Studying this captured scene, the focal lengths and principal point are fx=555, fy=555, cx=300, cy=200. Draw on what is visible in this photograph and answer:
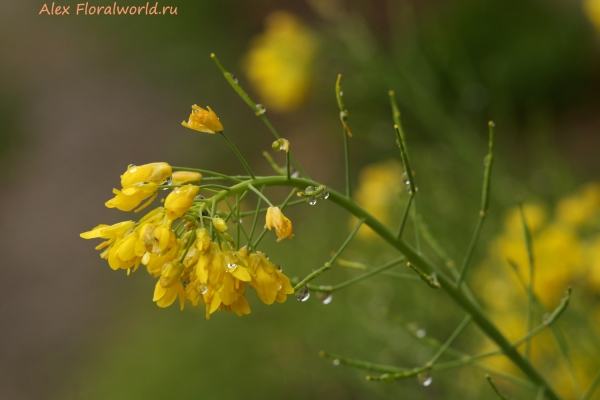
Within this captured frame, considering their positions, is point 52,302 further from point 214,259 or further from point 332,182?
point 214,259

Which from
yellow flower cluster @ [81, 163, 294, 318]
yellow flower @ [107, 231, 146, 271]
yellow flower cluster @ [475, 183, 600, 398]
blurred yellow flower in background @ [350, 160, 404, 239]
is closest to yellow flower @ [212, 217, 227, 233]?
yellow flower cluster @ [81, 163, 294, 318]

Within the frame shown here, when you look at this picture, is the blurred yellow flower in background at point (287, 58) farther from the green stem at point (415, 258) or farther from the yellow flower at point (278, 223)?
the yellow flower at point (278, 223)

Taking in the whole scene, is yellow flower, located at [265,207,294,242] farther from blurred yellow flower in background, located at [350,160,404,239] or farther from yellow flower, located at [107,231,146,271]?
blurred yellow flower in background, located at [350,160,404,239]

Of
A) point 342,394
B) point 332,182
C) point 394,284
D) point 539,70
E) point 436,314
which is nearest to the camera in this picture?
point 436,314

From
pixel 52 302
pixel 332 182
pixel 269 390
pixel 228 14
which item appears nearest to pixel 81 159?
pixel 52 302

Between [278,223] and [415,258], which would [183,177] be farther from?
[415,258]

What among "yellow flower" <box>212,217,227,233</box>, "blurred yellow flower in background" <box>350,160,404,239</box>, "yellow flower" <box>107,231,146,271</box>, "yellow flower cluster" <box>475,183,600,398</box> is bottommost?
"yellow flower cluster" <box>475,183,600,398</box>

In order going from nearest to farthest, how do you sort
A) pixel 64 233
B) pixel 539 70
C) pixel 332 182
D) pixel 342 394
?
pixel 342 394 → pixel 539 70 → pixel 332 182 → pixel 64 233
